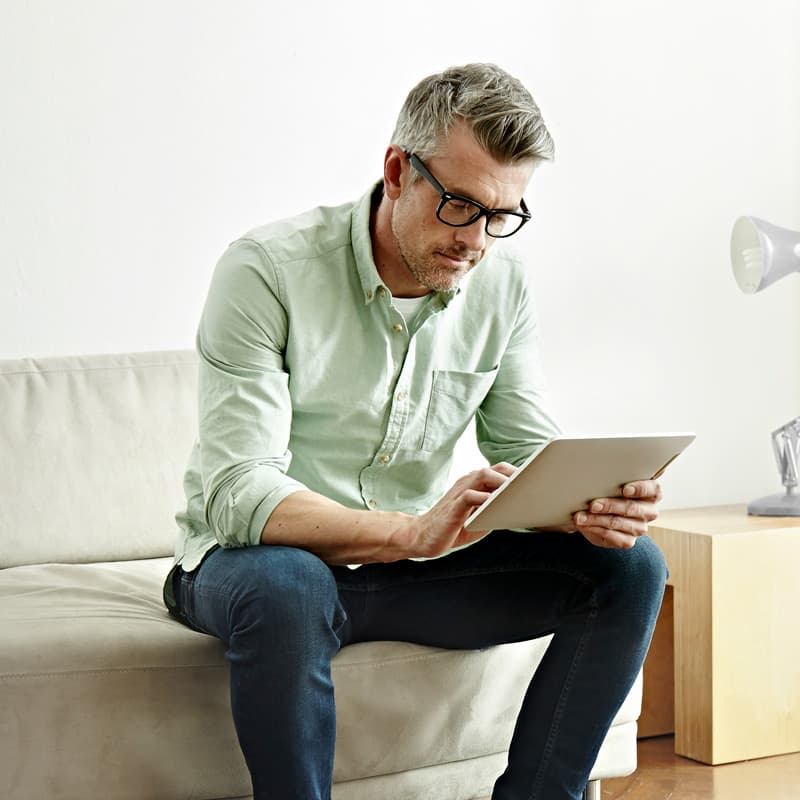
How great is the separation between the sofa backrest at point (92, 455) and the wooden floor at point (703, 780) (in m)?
0.91

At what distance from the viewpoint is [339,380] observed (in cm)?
165

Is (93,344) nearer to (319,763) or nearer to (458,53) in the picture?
(458,53)

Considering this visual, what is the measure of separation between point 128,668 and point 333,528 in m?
0.31

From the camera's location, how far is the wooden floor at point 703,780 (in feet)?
6.88

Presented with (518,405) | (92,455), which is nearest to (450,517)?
(518,405)

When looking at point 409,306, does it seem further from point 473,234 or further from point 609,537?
point 609,537

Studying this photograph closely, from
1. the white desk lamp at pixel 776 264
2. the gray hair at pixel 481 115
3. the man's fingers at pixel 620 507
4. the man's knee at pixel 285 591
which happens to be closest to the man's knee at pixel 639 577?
the man's fingers at pixel 620 507

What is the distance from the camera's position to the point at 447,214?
5.19 feet

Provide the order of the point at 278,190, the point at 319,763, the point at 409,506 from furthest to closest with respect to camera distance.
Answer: the point at 278,190 < the point at 409,506 < the point at 319,763

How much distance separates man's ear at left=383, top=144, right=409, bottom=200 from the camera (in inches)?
64.1

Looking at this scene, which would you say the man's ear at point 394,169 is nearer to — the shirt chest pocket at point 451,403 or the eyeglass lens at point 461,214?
the eyeglass lens at point 461,214

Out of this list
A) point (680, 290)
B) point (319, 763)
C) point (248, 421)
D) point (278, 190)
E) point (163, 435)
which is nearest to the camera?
point (319, 763)

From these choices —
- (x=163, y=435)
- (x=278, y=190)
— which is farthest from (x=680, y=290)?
(x=163, y=435)

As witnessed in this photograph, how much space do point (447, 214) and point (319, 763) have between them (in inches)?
27.1
